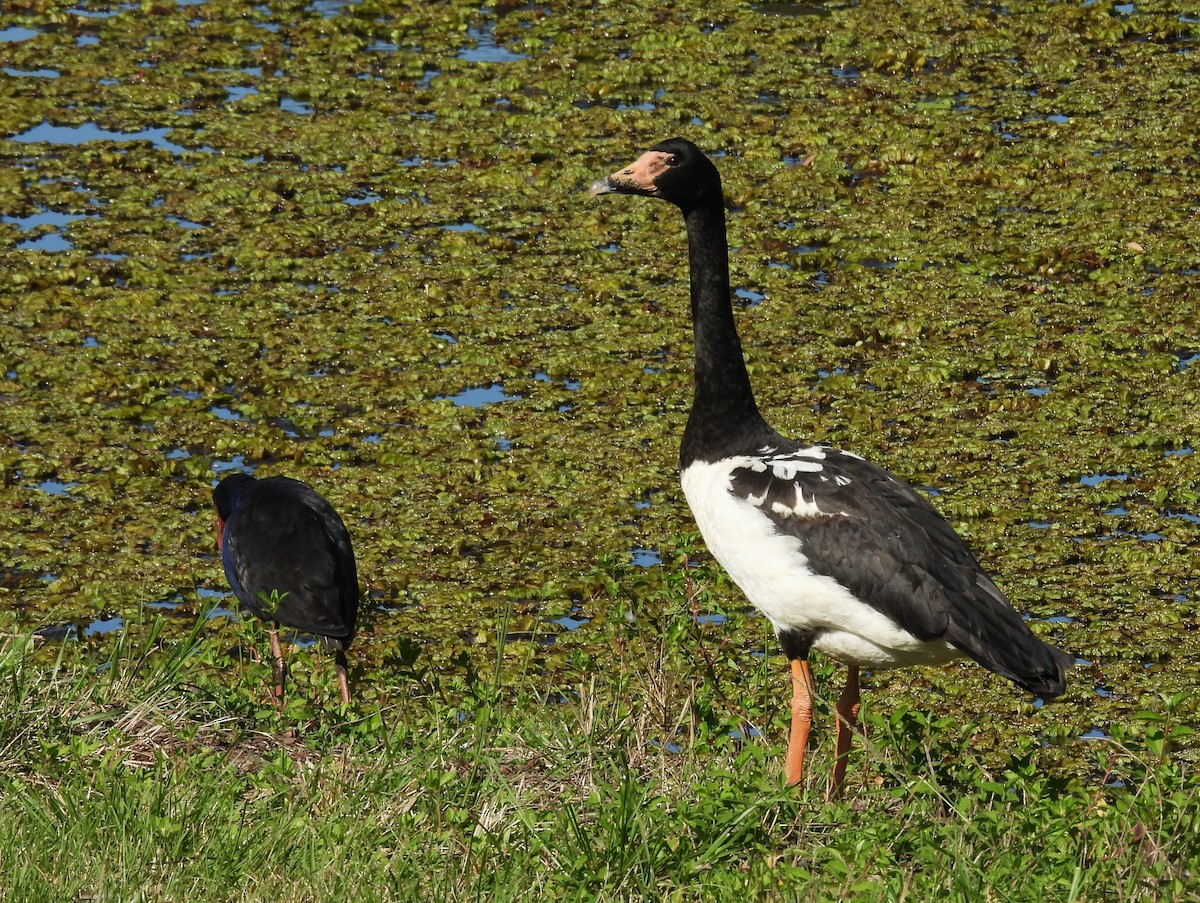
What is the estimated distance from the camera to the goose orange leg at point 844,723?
5.30 metres

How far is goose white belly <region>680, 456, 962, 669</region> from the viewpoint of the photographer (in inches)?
215

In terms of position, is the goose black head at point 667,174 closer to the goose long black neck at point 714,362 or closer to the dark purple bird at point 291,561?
the goose long black neck at point 714,362

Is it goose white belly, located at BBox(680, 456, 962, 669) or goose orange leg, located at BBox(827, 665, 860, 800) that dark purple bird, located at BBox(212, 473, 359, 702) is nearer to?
goose white belly, located at BBox(680, 456, 962, 669)

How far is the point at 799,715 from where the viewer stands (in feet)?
18.3

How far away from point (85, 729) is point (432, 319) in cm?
481

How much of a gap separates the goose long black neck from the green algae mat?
521 millimetres

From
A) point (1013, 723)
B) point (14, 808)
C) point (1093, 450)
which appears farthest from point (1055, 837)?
point (1093, 450)

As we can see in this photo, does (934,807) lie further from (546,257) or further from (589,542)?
(546,257)

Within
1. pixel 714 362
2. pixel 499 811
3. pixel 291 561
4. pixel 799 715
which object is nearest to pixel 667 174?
pixel 714 362

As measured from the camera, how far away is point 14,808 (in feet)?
15.4

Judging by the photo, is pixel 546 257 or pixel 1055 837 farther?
pixel 546 257

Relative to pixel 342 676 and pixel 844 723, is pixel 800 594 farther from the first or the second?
pixel 342 676

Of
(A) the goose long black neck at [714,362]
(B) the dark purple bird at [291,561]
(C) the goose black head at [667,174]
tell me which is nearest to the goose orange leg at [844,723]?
(A) the goose long black neck at [714,362]

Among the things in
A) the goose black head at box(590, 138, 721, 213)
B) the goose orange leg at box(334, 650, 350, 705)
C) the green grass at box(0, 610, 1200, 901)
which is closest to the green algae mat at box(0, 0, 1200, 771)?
the goose orange leg at box(334, 650, 350, 705)
